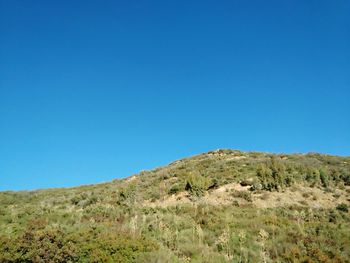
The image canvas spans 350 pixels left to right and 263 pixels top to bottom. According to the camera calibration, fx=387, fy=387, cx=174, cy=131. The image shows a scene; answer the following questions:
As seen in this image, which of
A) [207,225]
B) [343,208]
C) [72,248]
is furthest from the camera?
[343,208]

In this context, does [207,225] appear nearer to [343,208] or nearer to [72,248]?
[72,248]

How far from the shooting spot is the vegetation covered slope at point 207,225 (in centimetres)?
1054

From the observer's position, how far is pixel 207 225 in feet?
47.6

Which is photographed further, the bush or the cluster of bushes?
the bush

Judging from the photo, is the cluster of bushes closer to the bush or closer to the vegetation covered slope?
the vegetation covered slope

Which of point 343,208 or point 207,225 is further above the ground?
point 343,208

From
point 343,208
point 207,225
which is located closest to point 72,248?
point 207,225

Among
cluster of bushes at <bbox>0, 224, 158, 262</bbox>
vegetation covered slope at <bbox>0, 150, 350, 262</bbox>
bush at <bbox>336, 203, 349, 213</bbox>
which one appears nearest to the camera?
cluster of bushes at <bbox>0, 224, 158, 262</bbox>

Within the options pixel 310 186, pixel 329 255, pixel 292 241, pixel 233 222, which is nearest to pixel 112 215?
pixel 233 222

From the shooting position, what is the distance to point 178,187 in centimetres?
2612

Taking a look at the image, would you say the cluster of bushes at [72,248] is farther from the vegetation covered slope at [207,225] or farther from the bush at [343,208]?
the bush at [343,208]

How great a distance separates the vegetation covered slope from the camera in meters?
10.5

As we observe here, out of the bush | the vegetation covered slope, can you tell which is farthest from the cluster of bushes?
the bush

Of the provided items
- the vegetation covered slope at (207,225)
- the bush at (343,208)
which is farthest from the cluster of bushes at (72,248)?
the bush at (343,208)
